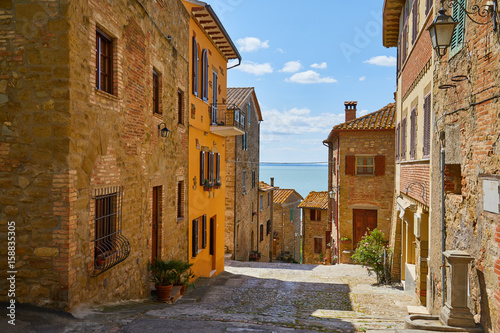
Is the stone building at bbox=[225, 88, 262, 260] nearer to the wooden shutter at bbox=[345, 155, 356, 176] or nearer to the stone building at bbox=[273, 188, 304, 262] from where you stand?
the wooden shutter at bbox=[345, 155, 356, 176]

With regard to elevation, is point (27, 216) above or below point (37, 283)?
above

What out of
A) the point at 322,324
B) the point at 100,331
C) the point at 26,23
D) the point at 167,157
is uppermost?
the point at 26,23

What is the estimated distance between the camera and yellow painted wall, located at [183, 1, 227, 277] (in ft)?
42.5

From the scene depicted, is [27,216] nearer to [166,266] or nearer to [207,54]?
[166,266]

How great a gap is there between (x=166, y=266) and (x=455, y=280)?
243 inches

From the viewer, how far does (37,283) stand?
5.56 metres

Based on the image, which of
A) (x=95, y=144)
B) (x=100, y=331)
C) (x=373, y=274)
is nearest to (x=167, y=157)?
(x=95, y=144)

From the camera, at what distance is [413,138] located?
10.9m

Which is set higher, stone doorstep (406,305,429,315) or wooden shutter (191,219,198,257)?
wooden shutter (191,219,198,257)

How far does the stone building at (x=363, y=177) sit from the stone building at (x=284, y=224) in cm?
1749

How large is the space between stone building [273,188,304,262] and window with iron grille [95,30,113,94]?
101 ft

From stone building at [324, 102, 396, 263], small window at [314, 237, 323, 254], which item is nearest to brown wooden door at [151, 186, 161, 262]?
stone building at [324, 102, 396, 263]

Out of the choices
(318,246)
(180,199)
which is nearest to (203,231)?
(180,199)

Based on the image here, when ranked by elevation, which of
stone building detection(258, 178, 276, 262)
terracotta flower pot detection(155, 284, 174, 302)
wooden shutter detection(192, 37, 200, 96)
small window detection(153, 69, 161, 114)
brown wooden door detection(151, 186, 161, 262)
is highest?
wooden shutter detection(192, 37, 200, 96)
